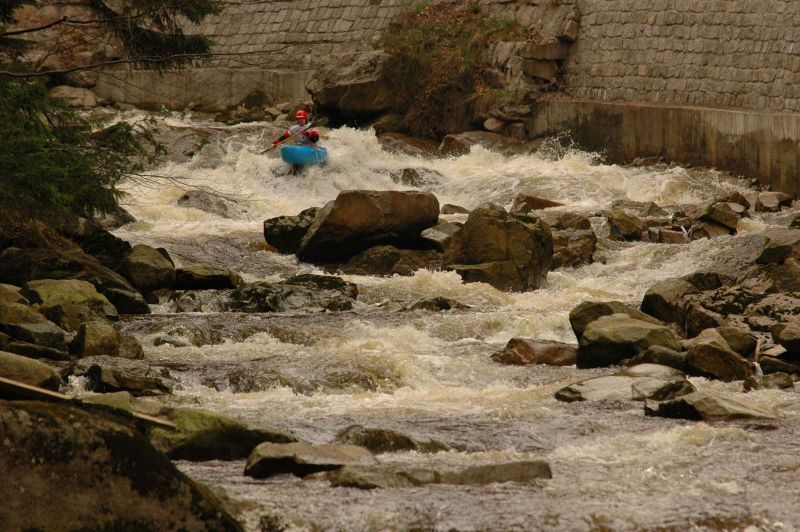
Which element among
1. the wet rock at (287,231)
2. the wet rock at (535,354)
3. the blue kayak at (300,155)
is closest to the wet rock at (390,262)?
the wet rock at (287,231)

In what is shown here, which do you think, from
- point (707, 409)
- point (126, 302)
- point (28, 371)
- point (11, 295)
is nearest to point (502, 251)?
point (126, 302)

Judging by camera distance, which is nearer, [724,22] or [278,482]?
[278,482]

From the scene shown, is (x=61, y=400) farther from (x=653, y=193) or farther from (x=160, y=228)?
(x=653, y=193)

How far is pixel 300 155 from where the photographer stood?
20453 millimetres

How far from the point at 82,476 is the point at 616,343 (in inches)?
233

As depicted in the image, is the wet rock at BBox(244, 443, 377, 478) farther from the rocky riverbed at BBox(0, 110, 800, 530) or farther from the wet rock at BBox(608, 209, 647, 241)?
the wet rock at BBox(608, 209, 647, 241)

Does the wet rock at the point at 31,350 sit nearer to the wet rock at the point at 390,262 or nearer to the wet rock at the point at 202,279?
the wet rock at the point at 202,279

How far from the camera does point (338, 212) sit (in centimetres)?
1468

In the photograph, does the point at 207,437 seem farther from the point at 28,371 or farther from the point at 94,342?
the point at 94,342

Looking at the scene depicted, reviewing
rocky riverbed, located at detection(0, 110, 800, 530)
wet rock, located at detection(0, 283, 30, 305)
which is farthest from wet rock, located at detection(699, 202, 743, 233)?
wet rock, located at detection(0, 283, 30, 305)

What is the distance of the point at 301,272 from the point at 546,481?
831cm

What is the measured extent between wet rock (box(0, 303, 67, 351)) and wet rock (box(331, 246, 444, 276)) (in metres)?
4.69

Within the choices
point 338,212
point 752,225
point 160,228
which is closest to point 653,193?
point 752,225

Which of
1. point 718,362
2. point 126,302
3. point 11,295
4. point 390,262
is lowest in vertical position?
point 390,262
